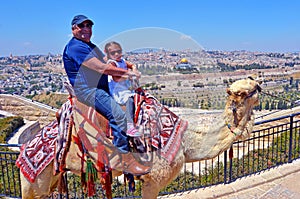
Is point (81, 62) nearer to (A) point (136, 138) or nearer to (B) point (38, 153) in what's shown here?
(A) point (136, 138)

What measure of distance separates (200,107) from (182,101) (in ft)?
0.67

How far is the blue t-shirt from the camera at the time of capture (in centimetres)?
272

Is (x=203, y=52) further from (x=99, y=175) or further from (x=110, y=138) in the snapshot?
(x=99, y=175)

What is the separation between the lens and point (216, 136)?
3.26m

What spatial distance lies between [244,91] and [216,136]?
581mm

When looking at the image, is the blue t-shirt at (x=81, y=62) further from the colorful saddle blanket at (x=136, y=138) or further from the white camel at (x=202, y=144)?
the white camel at (x=202, y=144)

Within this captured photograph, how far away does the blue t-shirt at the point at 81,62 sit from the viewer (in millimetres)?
2725

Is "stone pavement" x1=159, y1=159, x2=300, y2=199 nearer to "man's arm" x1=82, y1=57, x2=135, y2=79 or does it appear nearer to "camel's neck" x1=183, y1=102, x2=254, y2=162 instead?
"camel's neck" x1=183, y1=102, x2=254, y2=162

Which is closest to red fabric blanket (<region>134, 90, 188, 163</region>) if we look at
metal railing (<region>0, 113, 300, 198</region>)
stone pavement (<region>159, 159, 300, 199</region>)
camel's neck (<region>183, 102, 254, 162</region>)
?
camel's neck (<region>183, 102, 254, 162</region>)

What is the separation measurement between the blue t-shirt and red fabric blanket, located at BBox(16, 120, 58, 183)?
0.81 meters

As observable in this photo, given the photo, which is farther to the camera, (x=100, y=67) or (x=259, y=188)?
(x=259, y=188)

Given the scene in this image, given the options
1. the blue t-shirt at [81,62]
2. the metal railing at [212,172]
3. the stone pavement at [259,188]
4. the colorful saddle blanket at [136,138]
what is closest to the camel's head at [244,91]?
the colorful saddle blanket at [136,138]

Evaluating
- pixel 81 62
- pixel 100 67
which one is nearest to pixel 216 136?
pixel 100 67

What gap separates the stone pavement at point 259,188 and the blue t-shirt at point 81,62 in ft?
9.99
